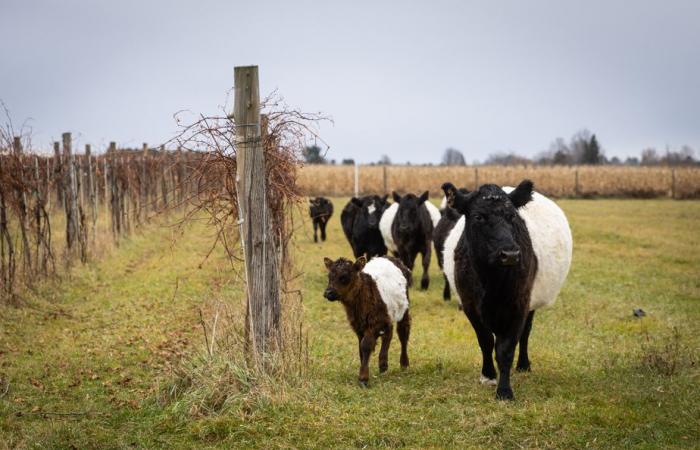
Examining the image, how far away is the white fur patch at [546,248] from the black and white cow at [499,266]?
0.01 metres

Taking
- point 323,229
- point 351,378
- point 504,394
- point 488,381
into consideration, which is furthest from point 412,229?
point 323,229

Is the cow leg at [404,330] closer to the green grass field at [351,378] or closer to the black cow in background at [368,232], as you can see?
the green grass field at [351,378]

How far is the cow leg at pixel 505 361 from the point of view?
7.44m

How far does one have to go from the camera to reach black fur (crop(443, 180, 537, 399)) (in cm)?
736

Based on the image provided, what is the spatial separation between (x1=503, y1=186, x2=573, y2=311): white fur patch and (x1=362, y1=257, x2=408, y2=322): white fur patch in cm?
166

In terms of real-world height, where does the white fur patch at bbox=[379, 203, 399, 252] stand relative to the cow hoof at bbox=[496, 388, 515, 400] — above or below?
above

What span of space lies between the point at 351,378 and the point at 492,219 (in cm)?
273

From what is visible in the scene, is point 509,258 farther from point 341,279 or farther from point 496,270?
point 341,279

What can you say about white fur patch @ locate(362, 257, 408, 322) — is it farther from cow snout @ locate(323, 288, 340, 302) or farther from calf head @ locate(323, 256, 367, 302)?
cow snout @ locate(323, 288, 340, 302)

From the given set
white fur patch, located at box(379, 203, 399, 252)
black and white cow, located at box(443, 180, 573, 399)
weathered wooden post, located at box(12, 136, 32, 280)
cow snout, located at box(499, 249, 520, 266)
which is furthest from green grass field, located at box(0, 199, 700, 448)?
white fur patch, located at box(379, 203, 399, 252)

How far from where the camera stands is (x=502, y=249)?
23.3ft

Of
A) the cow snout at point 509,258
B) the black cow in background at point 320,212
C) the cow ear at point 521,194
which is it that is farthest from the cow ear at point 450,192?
the black cow in background at point 320,212

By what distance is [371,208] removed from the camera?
708 inches

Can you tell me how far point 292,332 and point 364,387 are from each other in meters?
1.04
